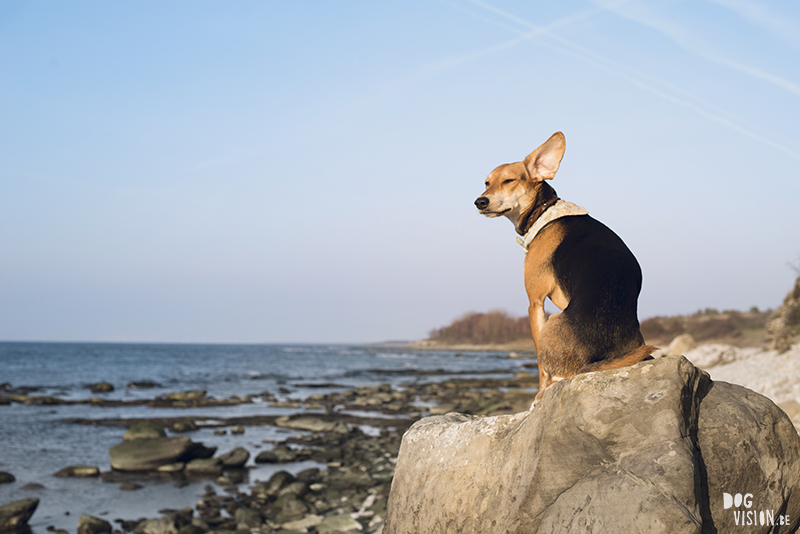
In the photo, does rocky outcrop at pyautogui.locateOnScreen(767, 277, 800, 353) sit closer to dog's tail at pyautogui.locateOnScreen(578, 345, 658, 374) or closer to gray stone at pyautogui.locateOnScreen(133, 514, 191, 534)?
gray stone at pyautogui.locateOnScreen(133, 514, 191, 534)

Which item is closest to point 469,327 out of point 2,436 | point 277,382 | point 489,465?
point 277,382

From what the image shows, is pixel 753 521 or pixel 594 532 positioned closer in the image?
pixel 594 532

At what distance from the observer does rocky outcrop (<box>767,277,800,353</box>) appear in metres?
21.1

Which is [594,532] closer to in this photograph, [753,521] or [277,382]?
[753,521]

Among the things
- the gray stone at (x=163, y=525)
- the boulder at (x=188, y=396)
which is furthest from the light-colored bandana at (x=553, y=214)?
the boulder at (x=188, y=396)

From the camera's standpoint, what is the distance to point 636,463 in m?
2.83

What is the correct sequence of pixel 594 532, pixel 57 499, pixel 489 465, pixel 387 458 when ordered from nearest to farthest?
pixel 594 532, pixel 489 465, pixel 57 499, pixel 387 458

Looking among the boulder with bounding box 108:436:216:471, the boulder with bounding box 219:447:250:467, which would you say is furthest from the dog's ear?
the boulder with bounding box 108:436:216:471

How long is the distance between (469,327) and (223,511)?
394 feet

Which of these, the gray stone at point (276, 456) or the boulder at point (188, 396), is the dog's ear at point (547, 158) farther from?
the boulder at point (188, 396)

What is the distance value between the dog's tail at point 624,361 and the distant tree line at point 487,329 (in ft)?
332

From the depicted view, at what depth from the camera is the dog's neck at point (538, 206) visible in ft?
14.2

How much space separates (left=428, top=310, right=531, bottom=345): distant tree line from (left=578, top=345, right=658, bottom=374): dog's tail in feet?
332

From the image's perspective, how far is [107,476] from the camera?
13195mm
